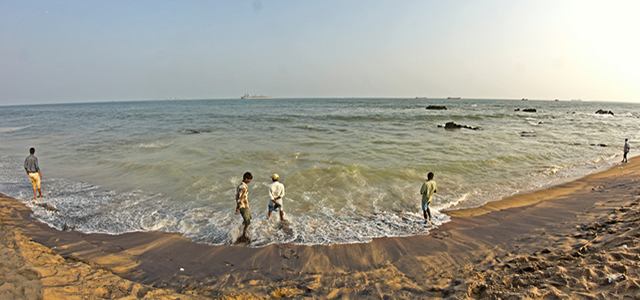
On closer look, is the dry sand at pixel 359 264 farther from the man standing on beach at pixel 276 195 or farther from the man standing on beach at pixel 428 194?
the man standing on beach at pixel 276 195

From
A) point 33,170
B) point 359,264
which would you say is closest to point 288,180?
point 359,264

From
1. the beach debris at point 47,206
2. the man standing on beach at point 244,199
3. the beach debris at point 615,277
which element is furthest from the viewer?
the beach debris at point 47,206

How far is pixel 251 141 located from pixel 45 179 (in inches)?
413

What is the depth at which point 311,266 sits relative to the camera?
514 centimetres

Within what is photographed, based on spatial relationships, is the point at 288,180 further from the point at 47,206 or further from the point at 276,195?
the point at 47,206

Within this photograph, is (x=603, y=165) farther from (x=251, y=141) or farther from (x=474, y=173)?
(x=251, y=141)

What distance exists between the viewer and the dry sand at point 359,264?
3885 millimetres

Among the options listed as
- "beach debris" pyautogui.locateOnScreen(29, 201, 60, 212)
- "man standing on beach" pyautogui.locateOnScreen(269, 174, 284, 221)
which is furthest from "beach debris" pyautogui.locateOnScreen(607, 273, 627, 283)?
"beach debris" pyautogui.locateOnScreen(29, 201, 60, 212)

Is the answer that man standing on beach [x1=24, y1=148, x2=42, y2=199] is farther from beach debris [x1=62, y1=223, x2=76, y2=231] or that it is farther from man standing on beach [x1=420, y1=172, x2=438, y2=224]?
man standing on beach [x1=420, y1=172, x2=438, y2=224]

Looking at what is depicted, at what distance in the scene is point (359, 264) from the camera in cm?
522

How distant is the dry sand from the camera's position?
388cm

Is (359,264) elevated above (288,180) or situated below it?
below

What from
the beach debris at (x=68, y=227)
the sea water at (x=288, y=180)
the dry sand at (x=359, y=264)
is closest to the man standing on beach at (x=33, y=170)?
the sea water at (x=288, y=180)

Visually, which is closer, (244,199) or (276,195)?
(244,199)
